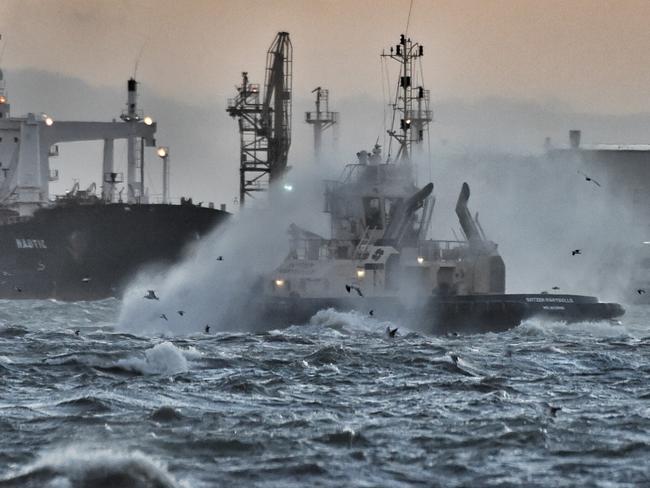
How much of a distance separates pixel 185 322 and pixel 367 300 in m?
8.64

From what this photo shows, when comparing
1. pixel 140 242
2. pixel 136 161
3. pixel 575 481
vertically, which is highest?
pixel 136 161

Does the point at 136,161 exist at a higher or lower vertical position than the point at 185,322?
higher

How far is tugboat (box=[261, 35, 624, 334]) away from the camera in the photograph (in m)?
47.7

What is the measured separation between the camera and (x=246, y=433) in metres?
22.0

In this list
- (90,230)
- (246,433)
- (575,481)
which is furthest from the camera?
(90,230)

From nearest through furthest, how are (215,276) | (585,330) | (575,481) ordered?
(575,481) < (585,330) < (215,276)

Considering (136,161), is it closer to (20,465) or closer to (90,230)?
(90,230)

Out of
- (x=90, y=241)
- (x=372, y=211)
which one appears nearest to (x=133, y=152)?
(x=90, y=241)

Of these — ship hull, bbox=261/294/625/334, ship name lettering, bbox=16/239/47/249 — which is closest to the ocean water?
ship hull, bbox=261/294/625/334

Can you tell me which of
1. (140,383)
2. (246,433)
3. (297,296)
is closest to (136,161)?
(297,296)

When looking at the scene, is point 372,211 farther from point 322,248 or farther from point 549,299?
point 549,299

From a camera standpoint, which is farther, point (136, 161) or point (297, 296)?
point (136, 161)

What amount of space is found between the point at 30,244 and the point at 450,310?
45108 millimetres

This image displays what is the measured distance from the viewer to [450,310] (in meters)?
47.3
